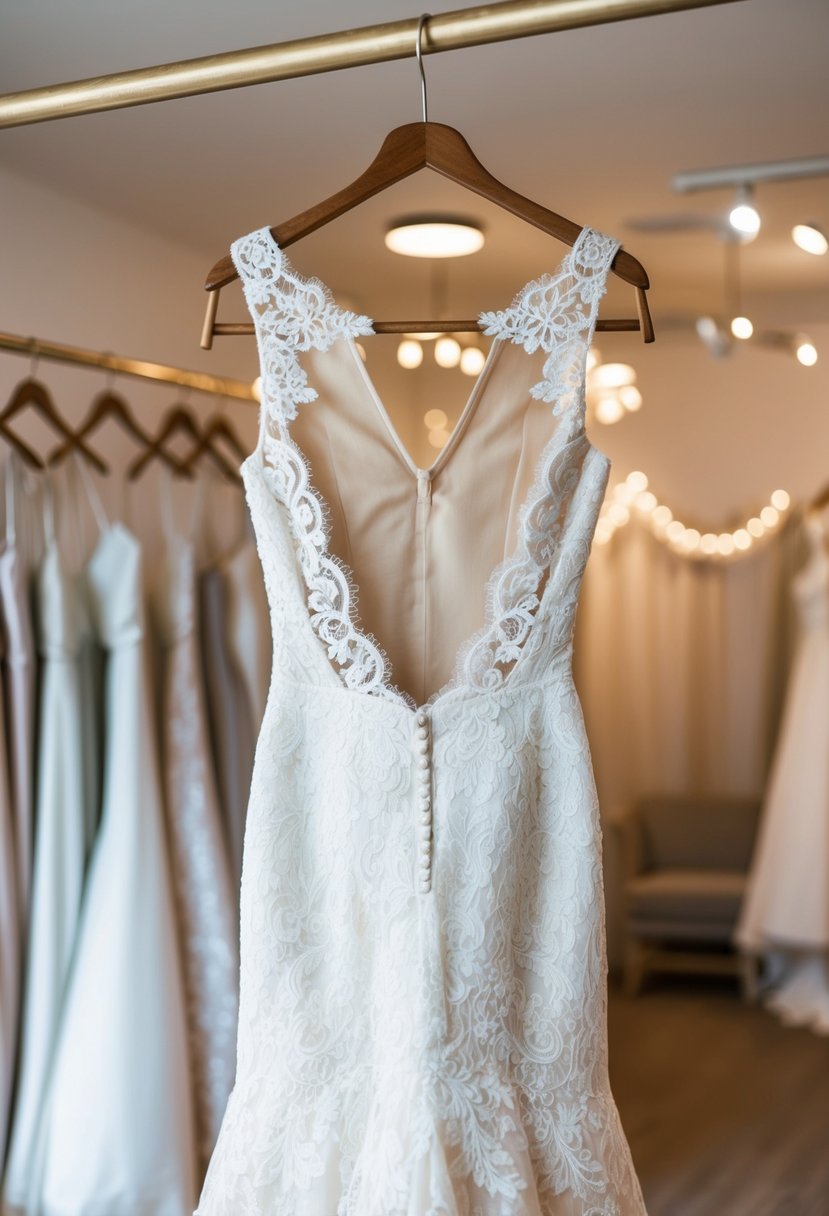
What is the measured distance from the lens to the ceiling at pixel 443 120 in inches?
104

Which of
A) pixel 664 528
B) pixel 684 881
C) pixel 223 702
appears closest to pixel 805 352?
pixel 223 702

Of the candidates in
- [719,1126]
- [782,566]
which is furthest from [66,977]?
[782,566]

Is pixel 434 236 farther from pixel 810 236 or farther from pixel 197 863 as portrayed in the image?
pixel 197 863

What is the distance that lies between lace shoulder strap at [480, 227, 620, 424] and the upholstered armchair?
4.37 metres

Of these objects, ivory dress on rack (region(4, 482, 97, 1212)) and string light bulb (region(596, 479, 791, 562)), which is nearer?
ivory dress on rack (region(4, 482, 97, 1212))

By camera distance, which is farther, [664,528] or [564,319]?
[664,528]

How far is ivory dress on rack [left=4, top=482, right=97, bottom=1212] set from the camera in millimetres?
2785

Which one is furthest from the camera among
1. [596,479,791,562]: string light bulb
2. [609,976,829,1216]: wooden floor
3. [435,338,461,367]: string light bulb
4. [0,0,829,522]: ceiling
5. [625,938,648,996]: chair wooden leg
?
[596,479,791,562]: string light bulb

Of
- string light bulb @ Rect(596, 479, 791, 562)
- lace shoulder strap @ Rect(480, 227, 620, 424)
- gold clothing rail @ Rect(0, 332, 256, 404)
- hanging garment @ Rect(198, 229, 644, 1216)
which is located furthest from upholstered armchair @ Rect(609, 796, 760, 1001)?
lace shoulder strap @ Rect(480, 227, 620, 424)

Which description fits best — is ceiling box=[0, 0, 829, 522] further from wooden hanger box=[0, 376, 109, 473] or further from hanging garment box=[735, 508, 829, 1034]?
hanging garment box=[735, 508, 829, 1034]

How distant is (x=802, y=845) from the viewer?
17.1ft

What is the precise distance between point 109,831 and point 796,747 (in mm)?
3354

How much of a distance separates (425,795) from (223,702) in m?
1.78

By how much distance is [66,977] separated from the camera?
286cm
